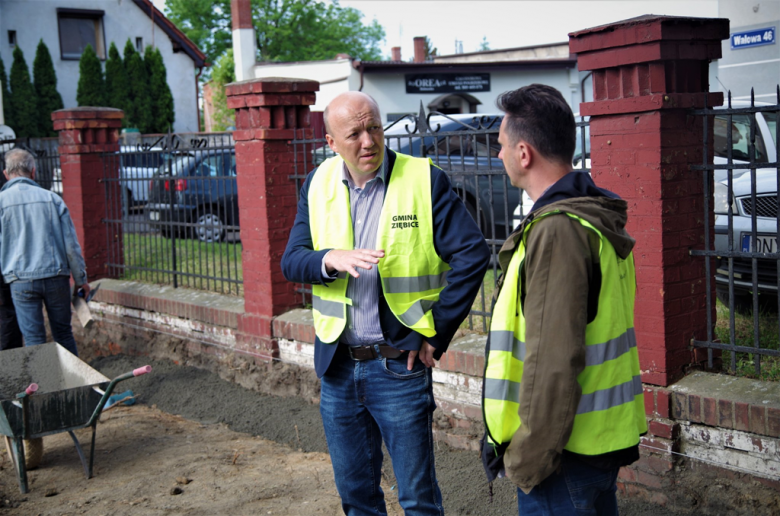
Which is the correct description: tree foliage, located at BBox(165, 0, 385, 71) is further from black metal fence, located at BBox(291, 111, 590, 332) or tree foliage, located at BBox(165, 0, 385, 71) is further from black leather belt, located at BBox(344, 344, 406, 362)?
black leather belt, located at BBox(344, 344, 406, 362)

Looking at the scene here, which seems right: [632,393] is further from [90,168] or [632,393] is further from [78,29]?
[78,29]

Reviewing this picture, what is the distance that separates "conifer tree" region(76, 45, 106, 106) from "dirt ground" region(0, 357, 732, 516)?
2204 cm

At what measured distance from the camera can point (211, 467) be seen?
4.92 metres

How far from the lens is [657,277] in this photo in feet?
12.4

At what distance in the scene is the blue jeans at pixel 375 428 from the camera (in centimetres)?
289

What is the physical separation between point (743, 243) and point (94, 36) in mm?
28314

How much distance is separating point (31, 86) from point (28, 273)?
73.3 ft

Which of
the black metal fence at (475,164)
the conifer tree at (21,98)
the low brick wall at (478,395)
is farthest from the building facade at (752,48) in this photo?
the conifer tree at (21,98)

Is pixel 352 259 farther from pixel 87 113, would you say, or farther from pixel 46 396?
pixel 87 113

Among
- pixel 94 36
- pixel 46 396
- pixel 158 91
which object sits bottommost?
pixel 46 396

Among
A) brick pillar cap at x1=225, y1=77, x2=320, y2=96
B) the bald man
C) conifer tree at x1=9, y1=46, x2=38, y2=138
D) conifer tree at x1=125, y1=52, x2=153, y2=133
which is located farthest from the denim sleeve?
conifer tree at x1=125, y1=52, x2=153, y2=133

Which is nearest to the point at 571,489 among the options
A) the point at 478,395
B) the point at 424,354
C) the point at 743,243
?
the point at 424,354

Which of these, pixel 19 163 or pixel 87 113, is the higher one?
pixel 87 113

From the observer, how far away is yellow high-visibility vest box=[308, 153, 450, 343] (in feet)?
9.48
